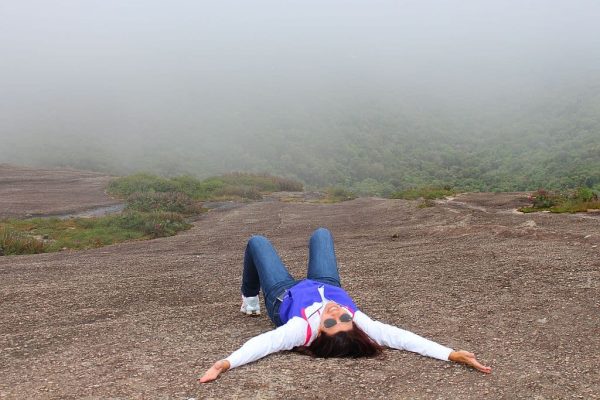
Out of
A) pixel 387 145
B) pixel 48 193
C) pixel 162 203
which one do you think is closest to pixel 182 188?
pixel 162 203

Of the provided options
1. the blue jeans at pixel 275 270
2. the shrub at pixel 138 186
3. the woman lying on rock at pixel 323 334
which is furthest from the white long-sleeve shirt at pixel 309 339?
the shrub at pixel 138 186

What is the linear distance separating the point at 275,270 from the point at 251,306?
42.6 inches

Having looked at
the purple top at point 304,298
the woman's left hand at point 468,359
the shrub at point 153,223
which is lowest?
the shrub at point 153,223

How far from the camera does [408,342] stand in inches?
197

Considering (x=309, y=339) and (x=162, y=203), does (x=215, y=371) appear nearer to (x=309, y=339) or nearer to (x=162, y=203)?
(x=309, y=339)

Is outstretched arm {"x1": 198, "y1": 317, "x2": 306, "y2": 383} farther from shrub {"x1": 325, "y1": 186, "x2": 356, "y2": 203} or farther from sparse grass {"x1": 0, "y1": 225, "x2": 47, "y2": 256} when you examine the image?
shrub {"x1": 325, "y1": 186, "x2": 356, "y2": 203}

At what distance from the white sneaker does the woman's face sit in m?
1.97

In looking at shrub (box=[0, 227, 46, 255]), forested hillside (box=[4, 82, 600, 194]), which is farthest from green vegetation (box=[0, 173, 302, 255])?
forested hillside (box=[4, 82, 600, 194])

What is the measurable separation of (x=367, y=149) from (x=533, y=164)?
1060 inches

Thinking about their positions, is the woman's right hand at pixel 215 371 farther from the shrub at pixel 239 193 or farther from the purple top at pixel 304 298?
the shrub at pixel 239 193

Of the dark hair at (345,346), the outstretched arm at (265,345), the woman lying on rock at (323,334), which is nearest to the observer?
the outstretched arm at (265,345)

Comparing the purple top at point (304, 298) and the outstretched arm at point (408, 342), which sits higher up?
the purple top at point (304, 298)

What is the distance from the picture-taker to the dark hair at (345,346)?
4.89m

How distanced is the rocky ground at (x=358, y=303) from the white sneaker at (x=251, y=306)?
0.47 feet
